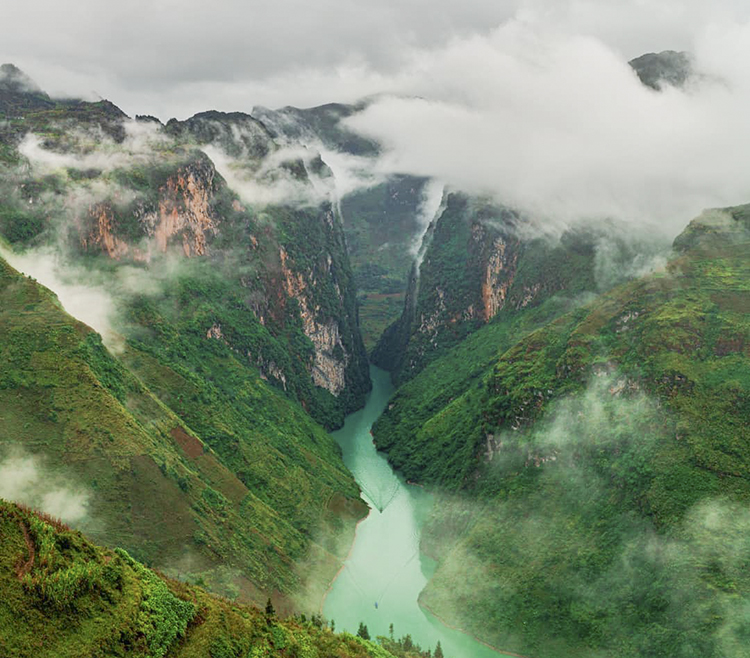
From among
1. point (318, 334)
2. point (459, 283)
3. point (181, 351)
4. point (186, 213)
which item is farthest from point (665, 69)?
point (181, 351)

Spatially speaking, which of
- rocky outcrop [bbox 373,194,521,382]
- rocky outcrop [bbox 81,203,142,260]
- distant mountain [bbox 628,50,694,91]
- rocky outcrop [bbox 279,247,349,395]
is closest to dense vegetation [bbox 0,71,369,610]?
rocky outcrop [bbox 81,203,142,260]

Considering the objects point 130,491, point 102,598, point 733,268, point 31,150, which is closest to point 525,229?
point 733,268

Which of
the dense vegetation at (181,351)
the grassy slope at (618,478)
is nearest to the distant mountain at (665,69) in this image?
the grassy slope at (618,478)

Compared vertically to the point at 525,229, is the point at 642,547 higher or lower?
lower

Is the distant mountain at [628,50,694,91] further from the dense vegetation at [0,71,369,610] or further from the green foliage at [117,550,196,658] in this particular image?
the green foliage at [117,550,196,658]

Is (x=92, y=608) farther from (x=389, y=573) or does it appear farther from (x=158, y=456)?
(x=389, y=573)

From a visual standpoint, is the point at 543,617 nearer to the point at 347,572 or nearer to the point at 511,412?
the point at 347,572
